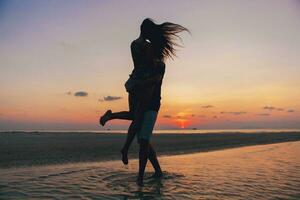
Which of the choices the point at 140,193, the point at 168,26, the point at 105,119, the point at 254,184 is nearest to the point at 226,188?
the point at 254,184

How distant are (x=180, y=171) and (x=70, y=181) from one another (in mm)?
2691

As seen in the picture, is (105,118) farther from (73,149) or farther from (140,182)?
(73,149)

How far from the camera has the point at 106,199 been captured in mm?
5074

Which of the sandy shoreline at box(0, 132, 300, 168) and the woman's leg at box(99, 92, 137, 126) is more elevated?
the woman's leg at box(99, 92, 137, 126)

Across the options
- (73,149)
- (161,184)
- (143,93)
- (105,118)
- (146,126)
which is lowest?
(161,184)

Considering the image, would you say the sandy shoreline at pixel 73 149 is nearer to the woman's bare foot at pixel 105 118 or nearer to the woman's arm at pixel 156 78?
the woman's bare foot at pixel 105 118

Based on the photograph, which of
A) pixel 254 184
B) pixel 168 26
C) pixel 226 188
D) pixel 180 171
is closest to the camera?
pixel 226 188

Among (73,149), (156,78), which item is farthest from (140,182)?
(73,149)

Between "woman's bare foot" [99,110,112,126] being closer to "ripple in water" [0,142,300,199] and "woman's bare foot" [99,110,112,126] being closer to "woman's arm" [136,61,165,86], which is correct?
"woman's arm" [136,61,165,86]

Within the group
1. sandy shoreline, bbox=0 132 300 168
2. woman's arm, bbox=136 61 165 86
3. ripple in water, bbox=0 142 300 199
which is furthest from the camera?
sandy shoreline, bbox=0 132 300 168

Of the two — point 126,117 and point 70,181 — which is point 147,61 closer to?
point 126,117

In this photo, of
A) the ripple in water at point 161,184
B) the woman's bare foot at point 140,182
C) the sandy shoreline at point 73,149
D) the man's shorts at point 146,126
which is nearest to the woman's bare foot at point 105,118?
the man's shorts at point 146,126

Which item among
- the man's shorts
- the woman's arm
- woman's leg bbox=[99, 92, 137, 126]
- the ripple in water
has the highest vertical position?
the woman's arm

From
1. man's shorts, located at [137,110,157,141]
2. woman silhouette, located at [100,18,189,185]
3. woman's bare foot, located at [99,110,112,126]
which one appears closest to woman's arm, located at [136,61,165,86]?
woman silhouette, located at [100,18,189,185]
